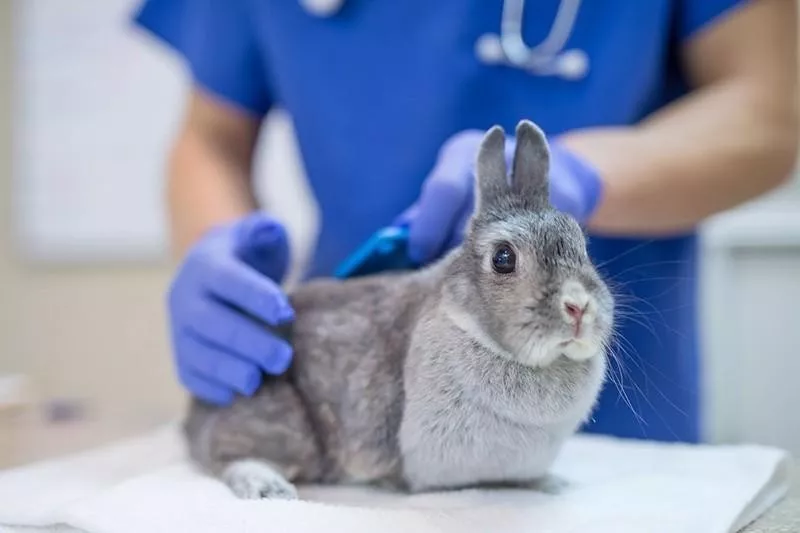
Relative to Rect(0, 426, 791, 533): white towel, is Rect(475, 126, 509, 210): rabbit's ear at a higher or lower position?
higher

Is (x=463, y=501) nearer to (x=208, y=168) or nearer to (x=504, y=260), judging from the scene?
(x=504, y=260)

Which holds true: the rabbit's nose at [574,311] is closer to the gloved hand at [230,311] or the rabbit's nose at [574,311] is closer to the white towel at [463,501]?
the white towel at [463,501]

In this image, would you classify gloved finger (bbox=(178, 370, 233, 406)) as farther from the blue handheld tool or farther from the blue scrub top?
the blue scrub top

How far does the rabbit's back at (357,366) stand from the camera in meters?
0.71

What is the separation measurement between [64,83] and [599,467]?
191cm

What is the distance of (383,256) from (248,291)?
0.42ft

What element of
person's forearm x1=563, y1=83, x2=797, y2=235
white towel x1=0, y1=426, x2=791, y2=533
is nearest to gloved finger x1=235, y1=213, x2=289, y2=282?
white towel x1=0, y1=426, x2=791, y2=533

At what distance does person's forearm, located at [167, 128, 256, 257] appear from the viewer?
121 centimetres

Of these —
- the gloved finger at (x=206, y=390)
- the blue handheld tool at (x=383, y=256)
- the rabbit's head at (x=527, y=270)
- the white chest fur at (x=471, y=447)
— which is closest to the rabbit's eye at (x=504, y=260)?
the rabbit's head at (x=527, y=270)

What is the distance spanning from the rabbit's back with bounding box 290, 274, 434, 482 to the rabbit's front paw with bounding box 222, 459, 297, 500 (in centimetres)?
6

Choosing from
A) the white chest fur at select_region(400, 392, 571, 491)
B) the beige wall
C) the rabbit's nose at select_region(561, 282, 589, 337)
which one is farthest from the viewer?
the beige wall

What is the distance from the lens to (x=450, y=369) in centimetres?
64

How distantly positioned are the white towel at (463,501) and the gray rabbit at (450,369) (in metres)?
0.03

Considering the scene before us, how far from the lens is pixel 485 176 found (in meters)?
0.60
